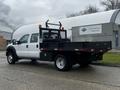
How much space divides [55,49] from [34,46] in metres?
1.78

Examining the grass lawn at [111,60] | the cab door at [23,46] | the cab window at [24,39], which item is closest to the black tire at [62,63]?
the cab door at [23,46]

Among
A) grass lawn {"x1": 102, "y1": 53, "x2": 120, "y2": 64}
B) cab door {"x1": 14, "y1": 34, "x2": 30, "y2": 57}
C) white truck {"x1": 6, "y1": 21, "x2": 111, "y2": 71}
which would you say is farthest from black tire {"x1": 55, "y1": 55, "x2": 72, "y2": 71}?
grass lawn {"x1": 102, "y1": 53, "x2": 120, "y2": 64}

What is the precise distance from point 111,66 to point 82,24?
18772 millimetres

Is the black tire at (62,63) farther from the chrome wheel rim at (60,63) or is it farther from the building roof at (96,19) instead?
the building roof at (96,19)

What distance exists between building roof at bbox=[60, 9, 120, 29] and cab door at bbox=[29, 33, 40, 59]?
54.5 feet

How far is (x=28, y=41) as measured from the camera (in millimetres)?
14711

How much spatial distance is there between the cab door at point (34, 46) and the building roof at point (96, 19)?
16605mm

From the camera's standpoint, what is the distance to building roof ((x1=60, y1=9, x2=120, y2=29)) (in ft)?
97.7

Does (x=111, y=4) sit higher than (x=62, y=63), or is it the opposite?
(x=111, y=4)

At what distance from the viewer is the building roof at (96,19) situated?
29.8m

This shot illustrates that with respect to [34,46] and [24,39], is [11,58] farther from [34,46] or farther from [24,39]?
[34,46]

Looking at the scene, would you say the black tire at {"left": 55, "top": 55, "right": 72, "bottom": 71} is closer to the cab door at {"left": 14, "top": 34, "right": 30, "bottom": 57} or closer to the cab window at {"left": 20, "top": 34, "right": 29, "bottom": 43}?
the cab door at {"left": 14, "top": 34, "right": 30, "bottom": 57}

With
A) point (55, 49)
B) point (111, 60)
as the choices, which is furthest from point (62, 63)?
point (111, 60)

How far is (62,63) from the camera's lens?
1257 centimetres
